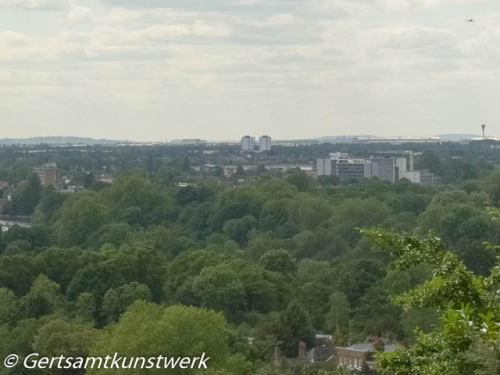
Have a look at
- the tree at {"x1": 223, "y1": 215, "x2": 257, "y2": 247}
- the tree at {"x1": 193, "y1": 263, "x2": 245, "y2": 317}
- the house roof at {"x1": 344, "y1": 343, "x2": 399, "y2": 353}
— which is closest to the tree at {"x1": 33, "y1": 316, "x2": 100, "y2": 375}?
the house roof at {"x1": 344, "y1": 343, "x2": 399, "y2": 353}

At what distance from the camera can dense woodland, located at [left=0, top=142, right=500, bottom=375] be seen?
1262 centimetres

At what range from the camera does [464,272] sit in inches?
486

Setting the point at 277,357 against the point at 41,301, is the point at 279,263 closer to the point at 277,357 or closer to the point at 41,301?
the point at 41,301

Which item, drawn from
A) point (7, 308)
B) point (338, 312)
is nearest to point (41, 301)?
point (7, 308)

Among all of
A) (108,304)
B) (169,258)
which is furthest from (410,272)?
(169,258)

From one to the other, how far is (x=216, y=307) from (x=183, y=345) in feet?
63.5

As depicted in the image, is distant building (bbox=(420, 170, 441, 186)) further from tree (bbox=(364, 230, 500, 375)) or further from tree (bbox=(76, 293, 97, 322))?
tree (bbox=(364, 230, 500, 375))

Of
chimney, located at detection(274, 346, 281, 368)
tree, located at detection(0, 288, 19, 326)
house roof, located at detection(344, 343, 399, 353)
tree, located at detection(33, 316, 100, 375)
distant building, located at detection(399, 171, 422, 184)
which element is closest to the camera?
tree, located at detection(33, 316, 100, 375)

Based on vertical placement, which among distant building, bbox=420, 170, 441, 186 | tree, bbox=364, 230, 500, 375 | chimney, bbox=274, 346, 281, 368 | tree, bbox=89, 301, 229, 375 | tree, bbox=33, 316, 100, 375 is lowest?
distant building, bbox=420, 170, 441, 186

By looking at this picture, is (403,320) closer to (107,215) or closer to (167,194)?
(107,215)

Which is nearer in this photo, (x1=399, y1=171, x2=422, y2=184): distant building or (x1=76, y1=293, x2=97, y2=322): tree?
(x1=76, y1=293, x2=97, y2=322): tree

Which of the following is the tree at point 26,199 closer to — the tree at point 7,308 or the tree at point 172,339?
the tree at point 7,308

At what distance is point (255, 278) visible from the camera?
55.8 m

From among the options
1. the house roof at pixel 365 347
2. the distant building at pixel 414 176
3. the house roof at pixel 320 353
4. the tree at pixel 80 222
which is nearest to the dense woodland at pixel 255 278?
the tree at pixel 80 222
